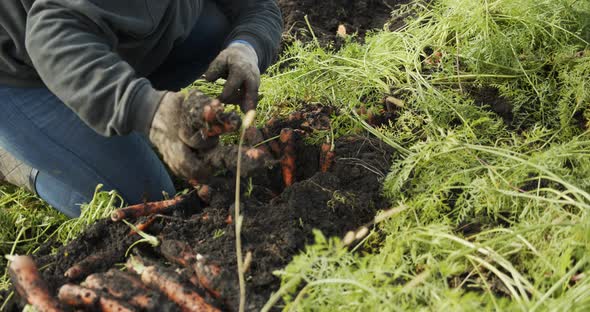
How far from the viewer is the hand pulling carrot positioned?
1613 mm

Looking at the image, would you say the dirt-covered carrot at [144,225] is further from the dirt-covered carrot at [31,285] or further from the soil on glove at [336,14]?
the soil on glove at [336,14]

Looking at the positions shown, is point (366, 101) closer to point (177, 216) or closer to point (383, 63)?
point (383, 63)

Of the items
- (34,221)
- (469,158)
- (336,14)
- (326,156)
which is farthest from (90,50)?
(336,14)

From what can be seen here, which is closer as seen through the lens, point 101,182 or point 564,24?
point 101,182

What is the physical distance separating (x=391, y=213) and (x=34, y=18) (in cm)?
131

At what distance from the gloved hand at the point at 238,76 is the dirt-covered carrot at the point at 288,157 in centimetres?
17

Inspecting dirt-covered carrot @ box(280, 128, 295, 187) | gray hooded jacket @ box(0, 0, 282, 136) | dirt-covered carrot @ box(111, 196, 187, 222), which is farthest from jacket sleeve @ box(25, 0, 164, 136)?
dirt-covered carrot @ box(280, 128, 295, 187)

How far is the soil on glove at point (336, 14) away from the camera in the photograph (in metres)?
4.10

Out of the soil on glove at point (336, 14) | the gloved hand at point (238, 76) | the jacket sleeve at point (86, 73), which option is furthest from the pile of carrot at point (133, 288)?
the soil on glove at point (336, 14)

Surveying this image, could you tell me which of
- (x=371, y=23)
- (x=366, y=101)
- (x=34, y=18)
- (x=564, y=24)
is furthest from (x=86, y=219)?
(x=371, y=23)

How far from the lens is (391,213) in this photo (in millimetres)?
1780

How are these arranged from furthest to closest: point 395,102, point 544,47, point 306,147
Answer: point 544,47, point 395,102, point 306,147

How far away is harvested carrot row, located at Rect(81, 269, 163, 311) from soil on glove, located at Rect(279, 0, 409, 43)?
105 inches

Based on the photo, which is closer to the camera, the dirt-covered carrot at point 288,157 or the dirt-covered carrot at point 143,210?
the dirt-covered carrot at point 143,210
